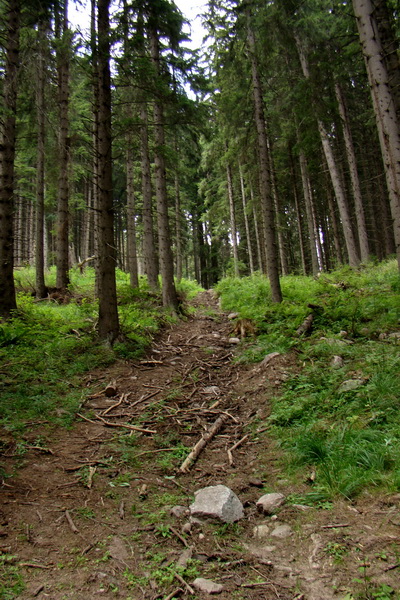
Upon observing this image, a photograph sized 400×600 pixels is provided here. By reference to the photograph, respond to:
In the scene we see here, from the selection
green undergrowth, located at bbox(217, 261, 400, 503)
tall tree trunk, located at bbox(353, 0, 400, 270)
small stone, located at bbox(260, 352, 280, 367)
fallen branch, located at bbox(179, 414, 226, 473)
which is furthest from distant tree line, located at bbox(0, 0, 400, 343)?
fallen branch, located at bbox(179, 414, 226, 473)

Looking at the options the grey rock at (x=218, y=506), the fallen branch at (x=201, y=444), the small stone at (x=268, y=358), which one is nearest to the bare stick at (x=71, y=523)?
the grey rock at (x=218, y=506)

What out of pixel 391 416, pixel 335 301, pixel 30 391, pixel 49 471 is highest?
pixel 335 301

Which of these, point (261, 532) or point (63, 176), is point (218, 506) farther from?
point (63, 176)

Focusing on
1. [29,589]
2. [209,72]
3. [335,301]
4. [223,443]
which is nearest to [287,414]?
[223,443]

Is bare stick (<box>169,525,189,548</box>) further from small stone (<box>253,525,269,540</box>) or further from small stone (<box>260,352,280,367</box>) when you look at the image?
small stone (<box>260,352,280,367</box>)

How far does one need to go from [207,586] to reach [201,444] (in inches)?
85.9

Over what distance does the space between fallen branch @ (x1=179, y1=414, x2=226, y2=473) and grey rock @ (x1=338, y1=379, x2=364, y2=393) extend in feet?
6.01

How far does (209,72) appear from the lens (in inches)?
558

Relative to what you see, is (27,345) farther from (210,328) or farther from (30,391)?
(210,328)

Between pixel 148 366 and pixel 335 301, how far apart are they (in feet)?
17.9

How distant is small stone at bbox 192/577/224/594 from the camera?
2.35 m

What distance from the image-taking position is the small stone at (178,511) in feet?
10.6

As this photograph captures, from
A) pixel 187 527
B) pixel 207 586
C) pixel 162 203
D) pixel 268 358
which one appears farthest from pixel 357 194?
pixel 207 586

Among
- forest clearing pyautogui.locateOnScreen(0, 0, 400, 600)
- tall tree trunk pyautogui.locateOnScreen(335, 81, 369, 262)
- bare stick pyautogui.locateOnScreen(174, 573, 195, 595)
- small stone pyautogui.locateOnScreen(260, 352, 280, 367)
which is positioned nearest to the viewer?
bare stick pyautogui.locateOnScreen(174, 573, 195, 595)
